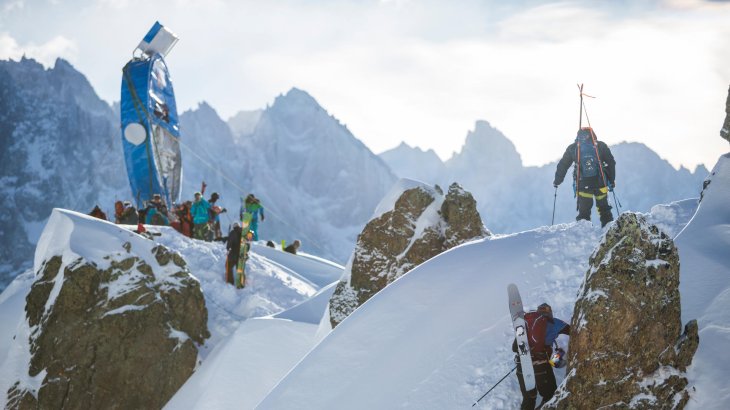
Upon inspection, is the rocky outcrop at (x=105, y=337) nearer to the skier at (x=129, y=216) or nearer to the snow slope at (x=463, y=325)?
the skier at (x=129, y=216)

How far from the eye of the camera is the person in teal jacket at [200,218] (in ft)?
65.1

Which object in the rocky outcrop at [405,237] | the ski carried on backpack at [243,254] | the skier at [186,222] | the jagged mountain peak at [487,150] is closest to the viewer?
the rocky outcrop at [405,237]

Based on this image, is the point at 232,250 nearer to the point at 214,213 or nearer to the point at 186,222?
the point at 186,222

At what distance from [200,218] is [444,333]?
44.9 ft

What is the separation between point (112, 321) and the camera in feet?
44.5

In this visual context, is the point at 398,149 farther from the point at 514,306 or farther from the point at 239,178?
the point at 514,306

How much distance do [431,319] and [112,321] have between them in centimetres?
855

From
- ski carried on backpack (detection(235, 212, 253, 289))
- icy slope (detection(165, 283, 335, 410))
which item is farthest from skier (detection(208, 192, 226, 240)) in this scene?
icy slope (detection(165, 283, 335, 410))

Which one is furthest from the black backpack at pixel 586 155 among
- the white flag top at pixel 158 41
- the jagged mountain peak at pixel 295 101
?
the jagged mountain peak at pixel 295 101

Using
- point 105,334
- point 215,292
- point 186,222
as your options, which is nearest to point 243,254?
point 215,292

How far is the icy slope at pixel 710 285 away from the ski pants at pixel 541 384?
1242 mm

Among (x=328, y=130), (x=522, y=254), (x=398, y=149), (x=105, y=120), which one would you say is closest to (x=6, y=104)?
(x=105, y=120)

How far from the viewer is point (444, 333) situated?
790cm

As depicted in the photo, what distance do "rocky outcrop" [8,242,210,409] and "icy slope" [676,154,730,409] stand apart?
428 inches
